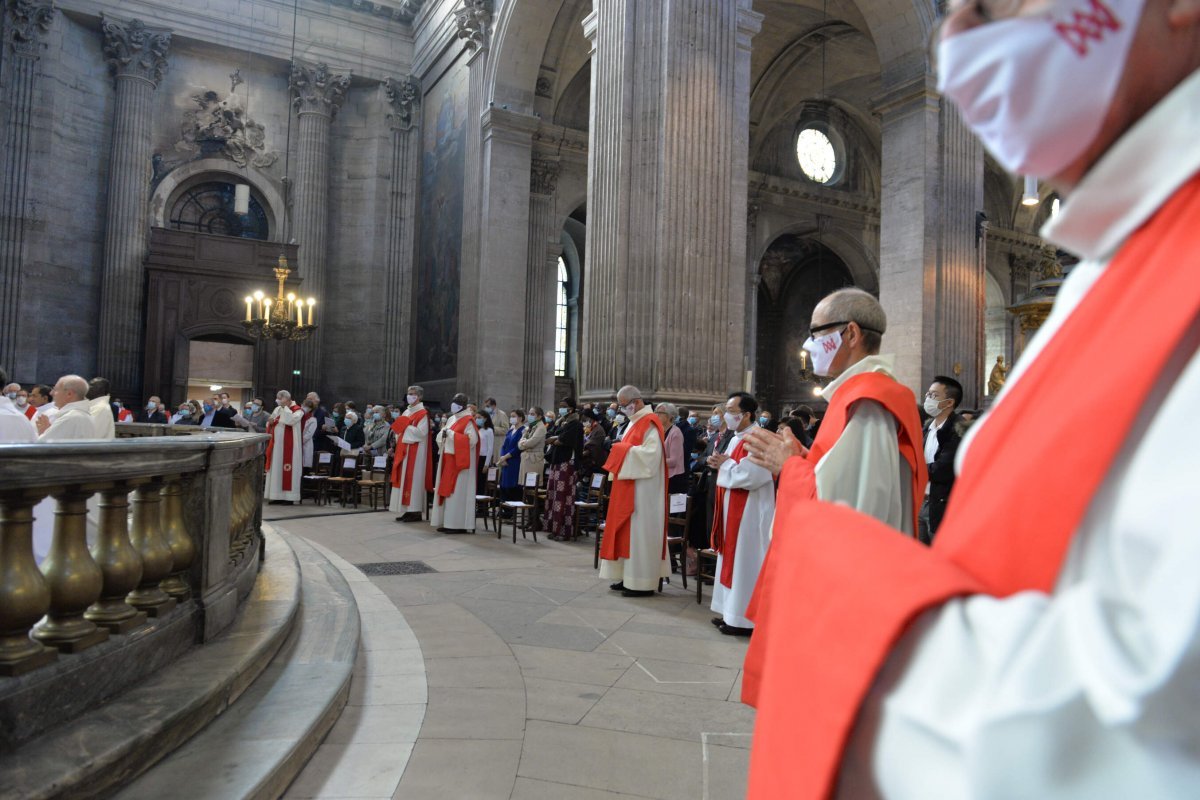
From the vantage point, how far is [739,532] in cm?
608

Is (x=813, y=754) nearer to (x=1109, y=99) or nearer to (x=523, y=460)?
(x=1109, y=99)

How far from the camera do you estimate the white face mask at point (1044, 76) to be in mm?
746

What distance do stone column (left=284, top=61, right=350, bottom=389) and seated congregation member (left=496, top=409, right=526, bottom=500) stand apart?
931 centimetres

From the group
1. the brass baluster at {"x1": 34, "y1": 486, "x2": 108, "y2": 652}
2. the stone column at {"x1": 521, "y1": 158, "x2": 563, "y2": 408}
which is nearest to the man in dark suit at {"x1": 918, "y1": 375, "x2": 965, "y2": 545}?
the brass baluster at {"x1": 34, "y1": 486, "x2": 108, "y2": 652}

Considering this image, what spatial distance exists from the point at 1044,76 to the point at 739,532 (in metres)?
5.52

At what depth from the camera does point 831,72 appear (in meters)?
23.1

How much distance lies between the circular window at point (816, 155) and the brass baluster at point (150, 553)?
23.7 metres

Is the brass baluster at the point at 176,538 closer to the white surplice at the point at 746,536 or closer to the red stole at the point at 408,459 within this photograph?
the white surplice at the point at 746,536

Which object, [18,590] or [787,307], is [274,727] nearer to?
[18,590]

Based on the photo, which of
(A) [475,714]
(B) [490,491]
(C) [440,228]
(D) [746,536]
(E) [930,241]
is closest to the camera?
(A) [475,714]

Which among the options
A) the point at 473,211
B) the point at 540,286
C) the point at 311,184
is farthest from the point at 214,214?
the point at 540,286

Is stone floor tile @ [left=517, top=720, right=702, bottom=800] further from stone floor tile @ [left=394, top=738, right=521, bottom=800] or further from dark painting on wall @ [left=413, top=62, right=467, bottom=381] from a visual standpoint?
dark painting on wall @ [left=413, top=62, right=467, bottom=381]

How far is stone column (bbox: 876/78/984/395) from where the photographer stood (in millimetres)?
13562

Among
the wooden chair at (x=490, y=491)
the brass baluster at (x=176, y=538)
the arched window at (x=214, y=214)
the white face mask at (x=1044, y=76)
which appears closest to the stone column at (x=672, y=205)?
the wooden chair at (x=490, y=491)
